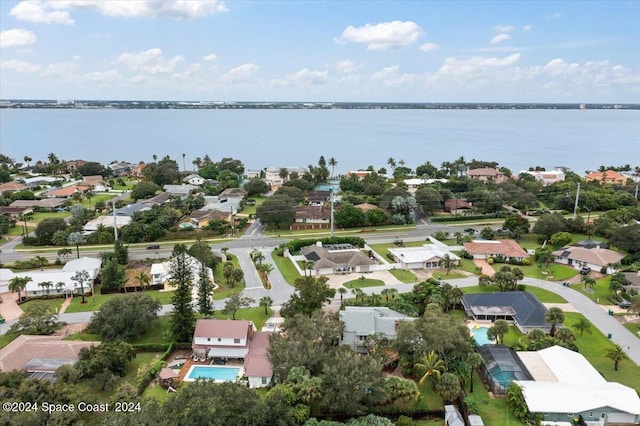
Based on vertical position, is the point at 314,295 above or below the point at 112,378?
above

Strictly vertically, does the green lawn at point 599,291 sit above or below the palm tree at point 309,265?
below

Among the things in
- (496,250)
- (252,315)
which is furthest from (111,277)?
(496,250)

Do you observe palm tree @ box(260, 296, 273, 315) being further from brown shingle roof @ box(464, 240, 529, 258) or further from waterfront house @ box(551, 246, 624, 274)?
waterfront house @ box(551, 246, 624, 274)

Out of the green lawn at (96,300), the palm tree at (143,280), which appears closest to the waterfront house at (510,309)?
the green lawn at (96,300)

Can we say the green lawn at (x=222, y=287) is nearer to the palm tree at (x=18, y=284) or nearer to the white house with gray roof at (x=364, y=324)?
the white house with gray roof at (x=364, y=324)

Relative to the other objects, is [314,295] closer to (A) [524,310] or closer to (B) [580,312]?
(A) [524,310]

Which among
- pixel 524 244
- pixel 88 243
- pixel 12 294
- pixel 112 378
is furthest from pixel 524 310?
pixel 88 243
